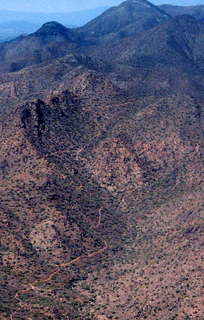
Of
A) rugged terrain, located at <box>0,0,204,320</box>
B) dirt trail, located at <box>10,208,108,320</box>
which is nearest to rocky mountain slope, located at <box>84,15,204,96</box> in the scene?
rugged terrain, located at <box>0,0,204,320</box>

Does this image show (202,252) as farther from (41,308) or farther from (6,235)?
(6,235)

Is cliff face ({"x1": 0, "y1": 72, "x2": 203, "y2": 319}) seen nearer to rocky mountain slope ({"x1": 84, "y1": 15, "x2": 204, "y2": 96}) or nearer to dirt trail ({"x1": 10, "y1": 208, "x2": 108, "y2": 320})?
dirt trail ({"x1": 10, "y1": 208, "x2": 108, "y2": 320})

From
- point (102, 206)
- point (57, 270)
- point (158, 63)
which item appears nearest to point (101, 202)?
point (102, 206)

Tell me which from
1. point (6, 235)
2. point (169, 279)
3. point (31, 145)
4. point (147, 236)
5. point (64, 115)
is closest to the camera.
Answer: point (169, 279)

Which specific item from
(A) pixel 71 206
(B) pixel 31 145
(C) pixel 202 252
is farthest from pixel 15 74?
(C) pixel 202 252

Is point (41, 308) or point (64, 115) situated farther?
point (64, 115)

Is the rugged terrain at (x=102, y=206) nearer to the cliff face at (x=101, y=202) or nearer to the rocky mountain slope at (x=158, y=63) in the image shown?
the cliff face at (x=101, y=202)

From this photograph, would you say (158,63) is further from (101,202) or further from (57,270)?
(57,270)

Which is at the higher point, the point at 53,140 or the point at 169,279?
the point at 53,140
